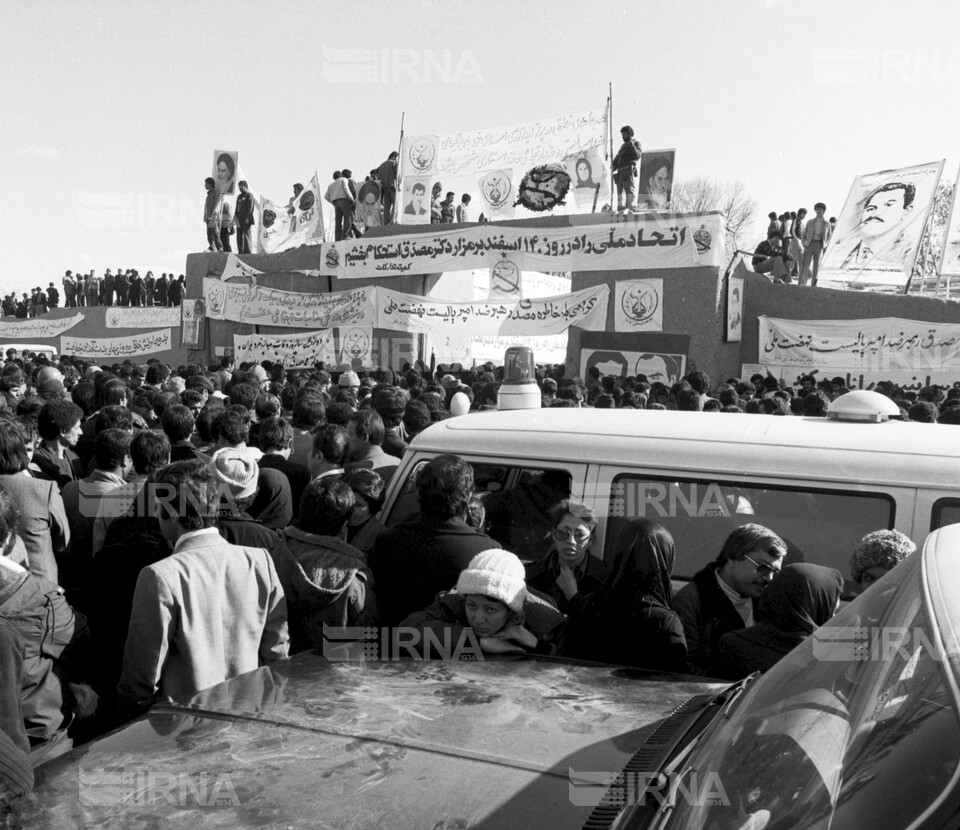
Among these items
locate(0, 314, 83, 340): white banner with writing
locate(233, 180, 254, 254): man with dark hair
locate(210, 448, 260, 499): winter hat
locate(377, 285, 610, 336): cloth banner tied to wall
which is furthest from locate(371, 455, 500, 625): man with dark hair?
locate(0, 314, 83, 340): white banner with writing

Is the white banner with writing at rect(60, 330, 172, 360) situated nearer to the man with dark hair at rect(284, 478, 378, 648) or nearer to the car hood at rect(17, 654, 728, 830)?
the man with dark hair at rect(284, 478, 378, 648)

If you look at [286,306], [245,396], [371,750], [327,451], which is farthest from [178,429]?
[286,306]

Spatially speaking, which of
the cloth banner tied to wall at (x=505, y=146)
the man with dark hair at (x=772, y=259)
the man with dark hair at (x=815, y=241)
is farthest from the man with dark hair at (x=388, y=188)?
the man with dark hair at (x=815, y=241)

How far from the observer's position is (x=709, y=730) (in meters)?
2.02

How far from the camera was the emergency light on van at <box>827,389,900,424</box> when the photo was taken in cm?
388

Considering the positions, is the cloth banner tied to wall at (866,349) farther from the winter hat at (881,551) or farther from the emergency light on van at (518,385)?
the winter hat at (881,551)

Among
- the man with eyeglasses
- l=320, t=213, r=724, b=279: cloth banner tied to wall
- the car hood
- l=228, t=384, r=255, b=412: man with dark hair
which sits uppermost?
l=320, t=213, r=724, b=279: cloth banner tied to wall

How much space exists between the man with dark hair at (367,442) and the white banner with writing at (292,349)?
33.5ft

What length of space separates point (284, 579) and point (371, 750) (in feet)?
4.99

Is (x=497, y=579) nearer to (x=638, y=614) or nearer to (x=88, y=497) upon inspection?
(x=638, y=614)

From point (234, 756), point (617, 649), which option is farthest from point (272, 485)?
point (234, 756)

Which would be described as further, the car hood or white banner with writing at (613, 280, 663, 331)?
white banner with writing at (613, 280, 663, 331)

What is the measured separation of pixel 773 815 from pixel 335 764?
1168 millimetres

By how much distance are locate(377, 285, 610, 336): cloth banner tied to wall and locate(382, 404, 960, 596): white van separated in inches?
386
